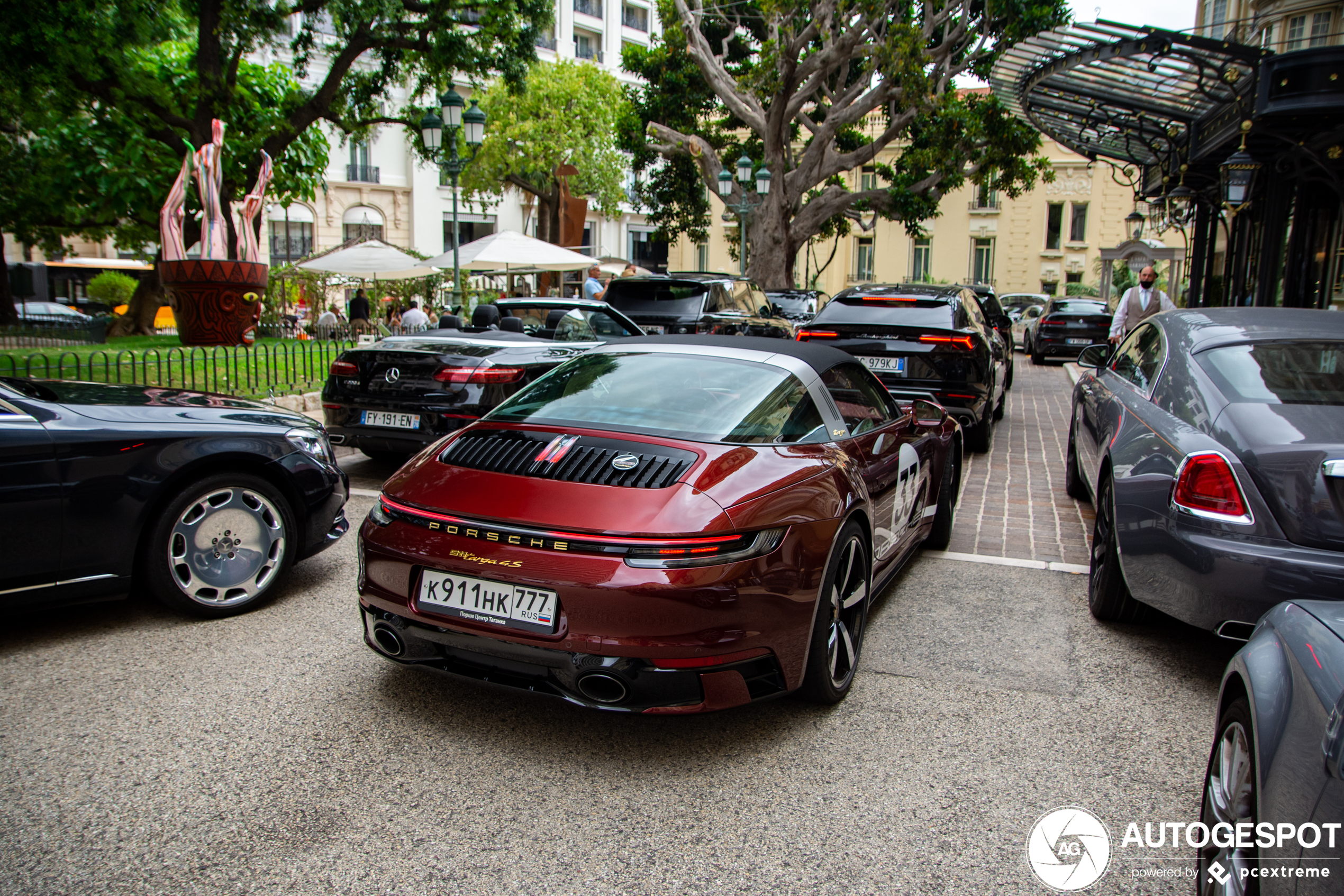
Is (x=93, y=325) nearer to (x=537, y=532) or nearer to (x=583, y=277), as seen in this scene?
(x=537, y=532)

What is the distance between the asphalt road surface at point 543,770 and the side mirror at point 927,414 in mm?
1444

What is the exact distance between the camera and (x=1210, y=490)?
11.8ft

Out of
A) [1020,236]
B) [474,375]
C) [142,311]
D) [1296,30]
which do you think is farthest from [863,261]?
[474,375]

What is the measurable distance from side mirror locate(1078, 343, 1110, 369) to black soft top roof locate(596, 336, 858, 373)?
327 cm

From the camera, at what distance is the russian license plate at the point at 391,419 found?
22.9 ft

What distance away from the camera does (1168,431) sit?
13.4 ft

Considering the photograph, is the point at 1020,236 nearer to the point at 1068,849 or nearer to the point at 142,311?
the point at 142,311

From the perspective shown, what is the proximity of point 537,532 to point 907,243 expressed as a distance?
4863cm

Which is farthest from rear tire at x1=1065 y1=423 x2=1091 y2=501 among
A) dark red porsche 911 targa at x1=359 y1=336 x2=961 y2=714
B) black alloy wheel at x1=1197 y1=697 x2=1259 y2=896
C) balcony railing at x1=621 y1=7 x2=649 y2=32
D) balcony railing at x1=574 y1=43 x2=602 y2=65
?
balcony railing at x1=621 y1=7 x2=649 y2=32

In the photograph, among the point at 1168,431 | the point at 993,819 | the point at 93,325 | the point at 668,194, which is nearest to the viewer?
the point at 993,819

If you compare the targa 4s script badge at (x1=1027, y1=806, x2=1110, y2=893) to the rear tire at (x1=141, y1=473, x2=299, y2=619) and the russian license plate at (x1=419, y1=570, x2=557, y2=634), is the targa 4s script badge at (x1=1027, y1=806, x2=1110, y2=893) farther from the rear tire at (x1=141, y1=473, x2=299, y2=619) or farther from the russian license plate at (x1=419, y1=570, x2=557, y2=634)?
the rear tire at (x1=141, y1=473, x2=299, y2=619)

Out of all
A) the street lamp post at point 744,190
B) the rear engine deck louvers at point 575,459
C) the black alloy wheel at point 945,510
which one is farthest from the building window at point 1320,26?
the rear engine deck louvers at point 575,459

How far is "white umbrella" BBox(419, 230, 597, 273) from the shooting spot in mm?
19750

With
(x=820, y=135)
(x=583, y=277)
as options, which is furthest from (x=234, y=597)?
(x=583, y=277)
